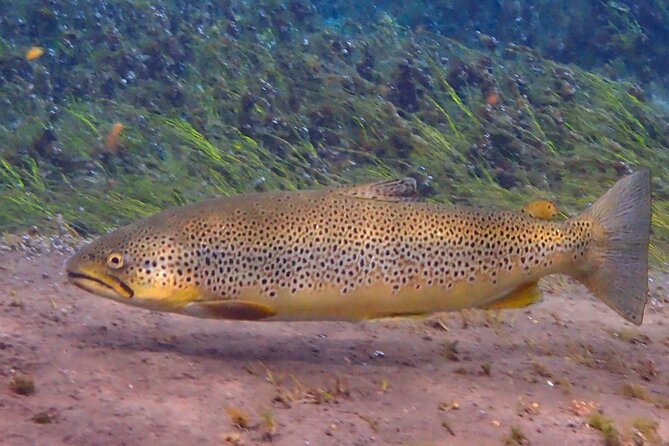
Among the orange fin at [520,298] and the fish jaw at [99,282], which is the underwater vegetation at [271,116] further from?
the orange fin at [520,298]

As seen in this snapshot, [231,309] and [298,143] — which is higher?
[231,309]

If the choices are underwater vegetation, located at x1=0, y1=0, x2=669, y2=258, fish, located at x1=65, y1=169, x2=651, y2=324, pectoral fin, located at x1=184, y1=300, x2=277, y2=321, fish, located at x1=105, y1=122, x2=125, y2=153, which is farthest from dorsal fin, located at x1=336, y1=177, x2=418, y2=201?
fish, located at x1=105, y1=122, x2=125, y2=153

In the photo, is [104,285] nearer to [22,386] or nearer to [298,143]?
[22,386]

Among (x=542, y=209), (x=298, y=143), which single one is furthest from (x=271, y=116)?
(x=542, y=209)

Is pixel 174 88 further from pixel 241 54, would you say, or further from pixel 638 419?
pixel 638 419

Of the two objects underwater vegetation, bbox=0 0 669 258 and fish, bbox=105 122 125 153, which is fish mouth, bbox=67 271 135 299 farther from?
fish, bbox=105 122 125 153
